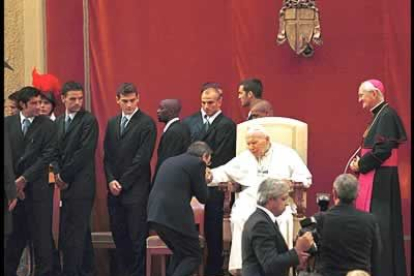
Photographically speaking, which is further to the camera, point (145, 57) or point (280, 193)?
point (145, 57)

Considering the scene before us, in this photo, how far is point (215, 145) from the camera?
11117 mm

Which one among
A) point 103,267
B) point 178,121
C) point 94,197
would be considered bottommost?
point 103,267

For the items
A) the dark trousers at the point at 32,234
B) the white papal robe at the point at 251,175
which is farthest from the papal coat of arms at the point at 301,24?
the dark trousers at the point at 32,234

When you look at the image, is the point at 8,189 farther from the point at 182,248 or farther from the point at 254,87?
the point at 254,87

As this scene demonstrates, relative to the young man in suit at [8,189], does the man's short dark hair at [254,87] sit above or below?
above

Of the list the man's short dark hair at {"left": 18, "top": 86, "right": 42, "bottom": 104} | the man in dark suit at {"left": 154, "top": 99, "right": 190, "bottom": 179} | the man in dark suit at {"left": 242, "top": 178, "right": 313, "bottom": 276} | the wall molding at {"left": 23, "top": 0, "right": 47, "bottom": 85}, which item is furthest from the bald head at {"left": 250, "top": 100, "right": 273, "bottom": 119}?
the man in dark suit at {"left": 242, "top": 178, "right": 313, "bottom": 276}

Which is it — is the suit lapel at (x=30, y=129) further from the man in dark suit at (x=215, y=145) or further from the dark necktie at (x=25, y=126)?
the man in dark suit at (x=215, y=145)

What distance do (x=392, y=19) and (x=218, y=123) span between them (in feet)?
6.42

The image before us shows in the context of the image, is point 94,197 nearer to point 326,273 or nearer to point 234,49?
point 234,49

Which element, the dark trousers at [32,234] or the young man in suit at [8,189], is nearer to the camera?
the young man in suit at [8,189]

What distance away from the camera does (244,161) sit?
412 inches

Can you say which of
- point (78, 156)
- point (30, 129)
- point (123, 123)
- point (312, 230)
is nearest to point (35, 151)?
point (30, 129)

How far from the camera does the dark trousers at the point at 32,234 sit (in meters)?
10.7

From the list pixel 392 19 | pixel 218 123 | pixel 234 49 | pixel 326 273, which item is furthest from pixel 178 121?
pixel 326 273
